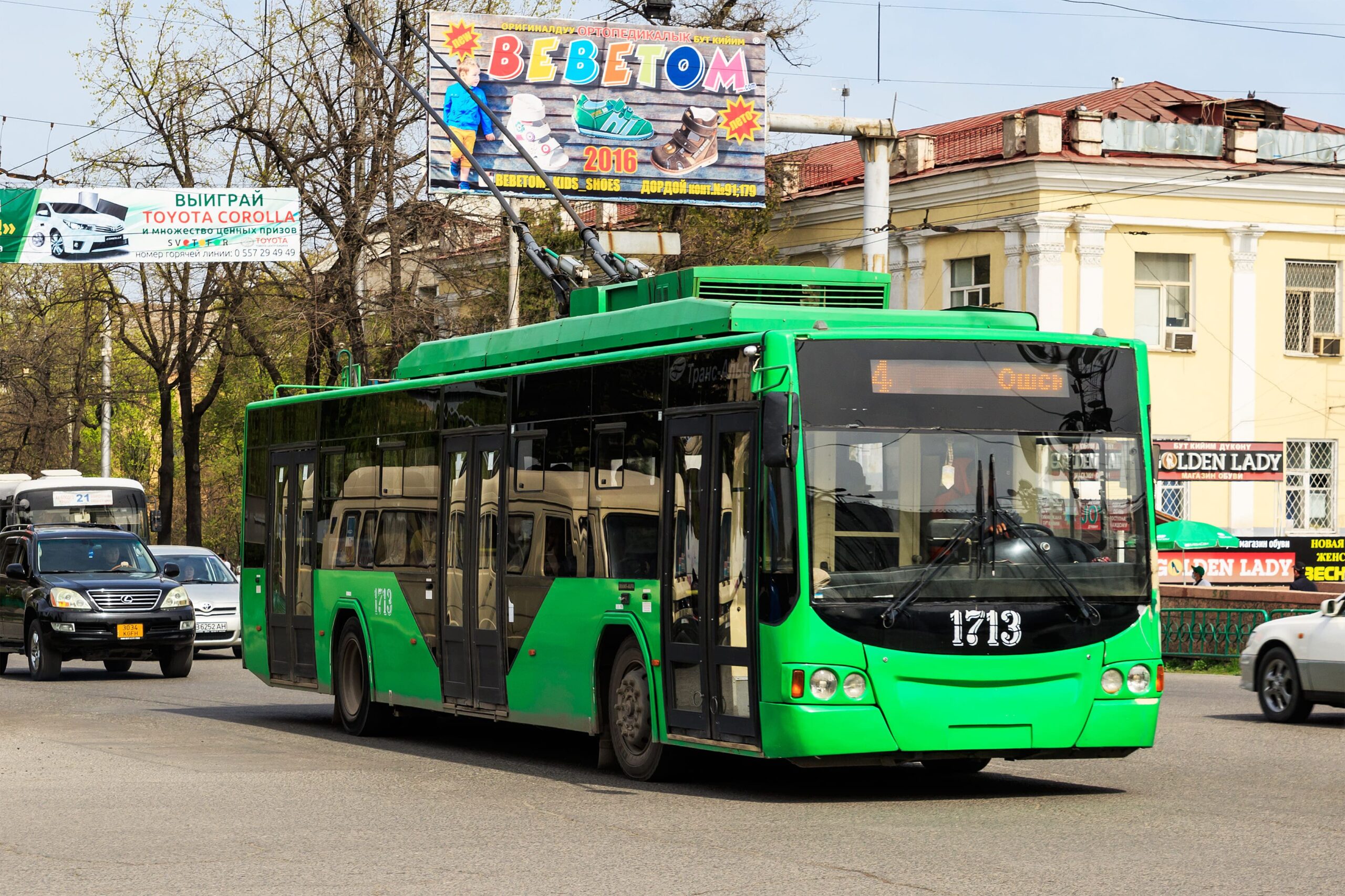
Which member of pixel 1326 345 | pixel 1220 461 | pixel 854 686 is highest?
pixel 1326 345

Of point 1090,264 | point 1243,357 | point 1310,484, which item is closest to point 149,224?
point 1090,264

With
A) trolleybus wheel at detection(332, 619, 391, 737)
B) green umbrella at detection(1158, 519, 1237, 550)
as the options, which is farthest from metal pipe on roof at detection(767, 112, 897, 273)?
trolleybus wheel at detection(332, 619, 391, 737)

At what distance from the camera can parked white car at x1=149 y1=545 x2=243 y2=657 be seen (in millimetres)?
29438

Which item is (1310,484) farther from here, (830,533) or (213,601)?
(830,533)

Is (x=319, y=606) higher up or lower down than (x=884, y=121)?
lower down

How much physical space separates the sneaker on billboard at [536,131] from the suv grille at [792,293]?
17.4 m

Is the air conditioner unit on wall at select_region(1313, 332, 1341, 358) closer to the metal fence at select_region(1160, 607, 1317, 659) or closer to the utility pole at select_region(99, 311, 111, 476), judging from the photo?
the metal fence at select_region(1160, 607, 1317, 659)

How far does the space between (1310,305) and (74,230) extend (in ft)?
80.1

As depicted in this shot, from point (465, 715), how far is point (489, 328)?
83.5 feet

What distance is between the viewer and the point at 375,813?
1139 centimetres

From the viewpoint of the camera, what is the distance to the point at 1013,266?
132ft

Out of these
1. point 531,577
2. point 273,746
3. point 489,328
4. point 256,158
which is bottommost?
point 273,746

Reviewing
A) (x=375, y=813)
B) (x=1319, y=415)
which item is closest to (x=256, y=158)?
(x=1319, y=415)

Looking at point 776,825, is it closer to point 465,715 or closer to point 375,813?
point 375,813
